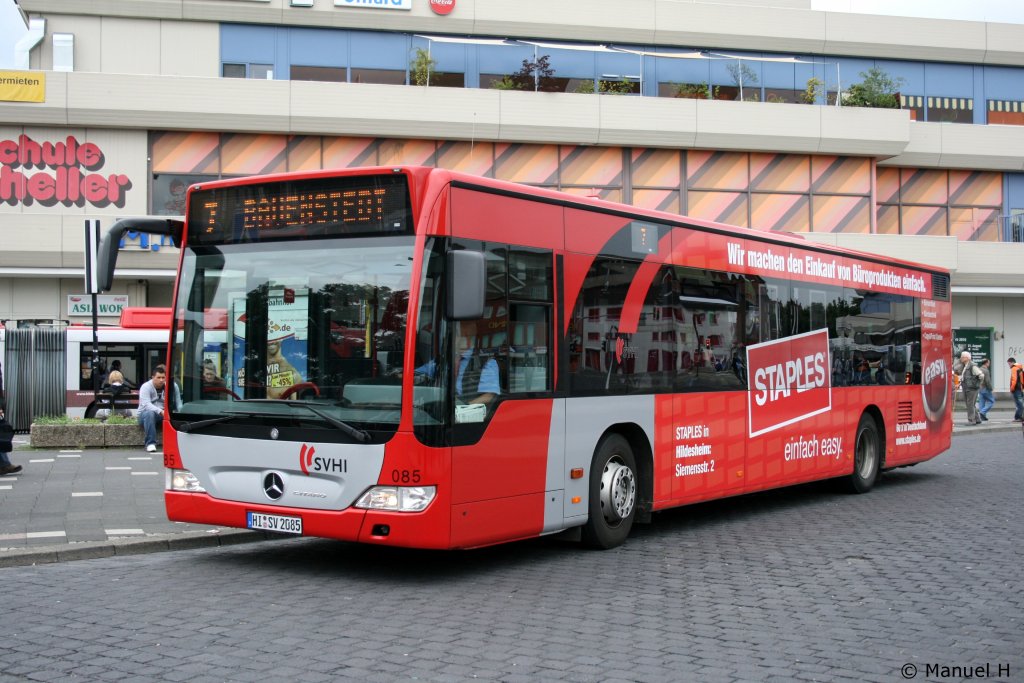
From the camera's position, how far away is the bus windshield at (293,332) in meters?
8.18

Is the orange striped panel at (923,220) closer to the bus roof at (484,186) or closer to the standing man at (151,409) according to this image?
the standing man at (151,409)

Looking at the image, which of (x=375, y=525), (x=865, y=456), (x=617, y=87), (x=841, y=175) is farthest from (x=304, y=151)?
(x=375, y=525)

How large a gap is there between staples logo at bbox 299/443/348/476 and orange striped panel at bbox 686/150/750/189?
30.6 metres

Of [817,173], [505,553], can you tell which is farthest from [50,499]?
[817,173]

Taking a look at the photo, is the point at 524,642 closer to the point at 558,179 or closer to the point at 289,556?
the point at 289,556

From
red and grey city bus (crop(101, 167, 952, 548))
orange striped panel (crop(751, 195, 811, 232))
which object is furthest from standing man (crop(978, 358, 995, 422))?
red and grey city bus (crop(101, 167, 952, 548))

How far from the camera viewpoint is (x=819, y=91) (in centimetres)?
3891

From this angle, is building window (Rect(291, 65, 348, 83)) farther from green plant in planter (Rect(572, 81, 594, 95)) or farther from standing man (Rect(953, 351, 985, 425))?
standing man (Rect(953, 351, 985, 425))

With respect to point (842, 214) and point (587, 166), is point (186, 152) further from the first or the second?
point (842, 214)

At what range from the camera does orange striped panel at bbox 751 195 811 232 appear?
3794 cm

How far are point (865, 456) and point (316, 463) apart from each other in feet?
30.9

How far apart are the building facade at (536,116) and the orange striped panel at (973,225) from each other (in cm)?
8

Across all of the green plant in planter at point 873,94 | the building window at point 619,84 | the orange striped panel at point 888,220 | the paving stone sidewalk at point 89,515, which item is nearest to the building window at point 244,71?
the building window at point 619,84

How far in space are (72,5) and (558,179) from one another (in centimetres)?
1621
